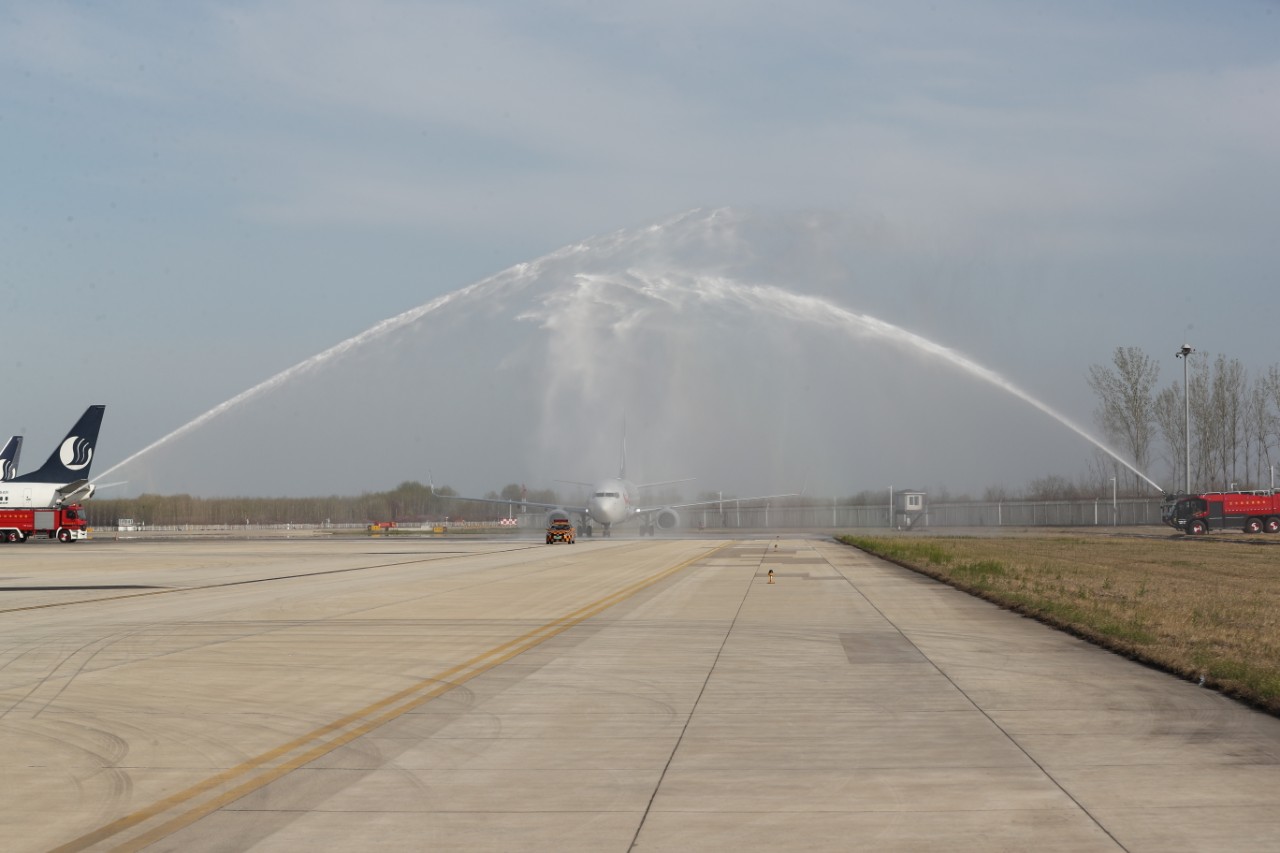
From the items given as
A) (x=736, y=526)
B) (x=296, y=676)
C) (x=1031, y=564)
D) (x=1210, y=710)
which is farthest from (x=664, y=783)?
(x=736, y=526)

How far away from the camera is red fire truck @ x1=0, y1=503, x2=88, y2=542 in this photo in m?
80.4

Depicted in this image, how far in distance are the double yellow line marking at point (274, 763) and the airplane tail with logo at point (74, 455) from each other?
7242cm

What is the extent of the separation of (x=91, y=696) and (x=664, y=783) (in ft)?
27.7

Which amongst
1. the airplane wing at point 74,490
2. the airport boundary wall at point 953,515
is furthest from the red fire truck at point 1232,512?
the airplane wing at point 74,490

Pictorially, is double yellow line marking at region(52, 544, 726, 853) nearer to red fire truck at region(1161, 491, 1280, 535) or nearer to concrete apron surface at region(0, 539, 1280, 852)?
concrete apron surface at region(0, 539, 1280, 852)

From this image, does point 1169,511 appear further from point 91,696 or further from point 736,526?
point 91,696

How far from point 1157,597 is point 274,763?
78.2 feet

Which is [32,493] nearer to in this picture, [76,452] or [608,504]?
[76,452]

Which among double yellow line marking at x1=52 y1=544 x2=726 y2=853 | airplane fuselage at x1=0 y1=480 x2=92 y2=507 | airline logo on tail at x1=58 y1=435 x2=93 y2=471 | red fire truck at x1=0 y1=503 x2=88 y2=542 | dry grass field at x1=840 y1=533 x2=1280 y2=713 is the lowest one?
double yellow line marking at x1=52 y1=544 x2=726 y2=853

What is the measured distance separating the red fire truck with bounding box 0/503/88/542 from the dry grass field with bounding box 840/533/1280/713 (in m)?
54.9

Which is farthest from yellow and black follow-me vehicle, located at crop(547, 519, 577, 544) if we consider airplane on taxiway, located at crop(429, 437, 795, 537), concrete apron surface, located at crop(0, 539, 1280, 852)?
concrete apron surface, located at crop(0, 539, 1280, 852)

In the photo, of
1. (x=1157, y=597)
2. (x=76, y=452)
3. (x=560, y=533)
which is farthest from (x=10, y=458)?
(x=1157, y=597)

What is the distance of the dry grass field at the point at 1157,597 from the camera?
57.2 ft

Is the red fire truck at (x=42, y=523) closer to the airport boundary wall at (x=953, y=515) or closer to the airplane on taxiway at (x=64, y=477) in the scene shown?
the airplane on taxiway at (x=64, y=477)
